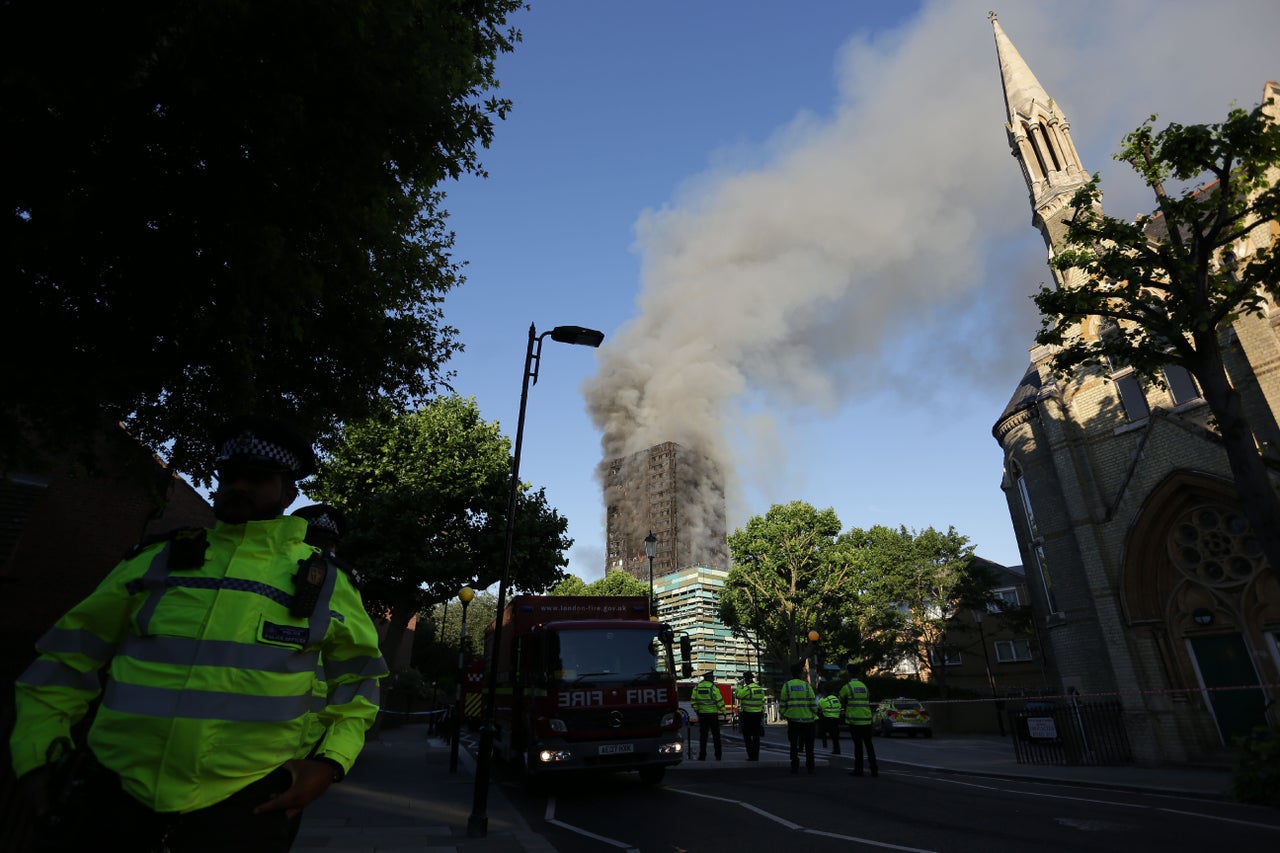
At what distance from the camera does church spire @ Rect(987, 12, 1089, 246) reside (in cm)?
2072

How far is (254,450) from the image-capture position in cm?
237

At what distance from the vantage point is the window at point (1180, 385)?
1630 cm

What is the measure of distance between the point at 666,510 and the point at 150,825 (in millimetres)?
90084

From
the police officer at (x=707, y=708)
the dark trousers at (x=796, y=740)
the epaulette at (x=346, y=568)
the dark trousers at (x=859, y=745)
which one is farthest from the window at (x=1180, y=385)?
the epaulette at (x=346, y=568)

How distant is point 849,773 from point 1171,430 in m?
11.8

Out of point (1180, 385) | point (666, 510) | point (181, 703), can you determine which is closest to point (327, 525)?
point (181, 703)

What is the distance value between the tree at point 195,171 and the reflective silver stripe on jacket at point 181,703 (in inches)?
203

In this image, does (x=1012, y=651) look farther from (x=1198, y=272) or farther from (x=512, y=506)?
(x=512, y=506)

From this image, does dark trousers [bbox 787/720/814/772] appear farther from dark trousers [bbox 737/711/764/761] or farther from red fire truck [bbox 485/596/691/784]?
red fire truck [bbox 485/596/691/784]

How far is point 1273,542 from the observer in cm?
1004

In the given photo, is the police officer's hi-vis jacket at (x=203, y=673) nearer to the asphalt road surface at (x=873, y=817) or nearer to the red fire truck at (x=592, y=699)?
the asphalt road surface at (x=873, y=817)

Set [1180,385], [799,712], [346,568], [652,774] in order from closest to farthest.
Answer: [346,568], [652,774], [799,712], [1180,385]

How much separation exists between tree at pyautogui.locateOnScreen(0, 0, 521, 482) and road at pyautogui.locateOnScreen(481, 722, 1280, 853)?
6820 mm

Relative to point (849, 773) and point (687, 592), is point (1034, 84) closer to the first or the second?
point (849, 773)
